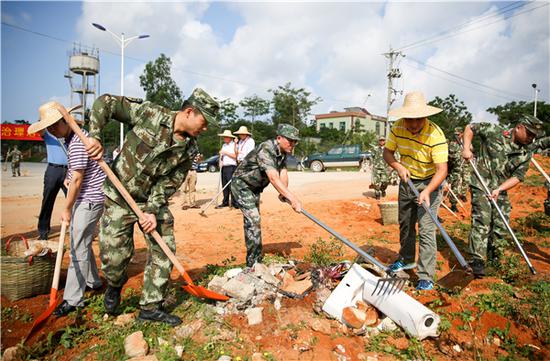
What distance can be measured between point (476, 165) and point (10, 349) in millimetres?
5385

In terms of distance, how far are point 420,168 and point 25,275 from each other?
436 centimetres

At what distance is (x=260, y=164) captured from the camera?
4.03m

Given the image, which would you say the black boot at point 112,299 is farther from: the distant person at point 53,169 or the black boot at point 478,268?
the black boot at point 478,268

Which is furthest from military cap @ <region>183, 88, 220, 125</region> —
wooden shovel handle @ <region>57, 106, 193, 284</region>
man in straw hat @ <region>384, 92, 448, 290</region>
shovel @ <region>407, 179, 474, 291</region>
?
shovel @ <region>407, 179, 474, 291</region>

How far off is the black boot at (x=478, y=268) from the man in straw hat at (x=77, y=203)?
4.36m

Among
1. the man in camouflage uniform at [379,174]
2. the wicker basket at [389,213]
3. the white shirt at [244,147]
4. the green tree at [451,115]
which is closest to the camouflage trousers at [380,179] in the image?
the man in camouflage uniform at [379,174]

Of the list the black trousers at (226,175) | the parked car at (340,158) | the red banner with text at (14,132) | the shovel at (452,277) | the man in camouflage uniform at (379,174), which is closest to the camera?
the shovel at (452,277)

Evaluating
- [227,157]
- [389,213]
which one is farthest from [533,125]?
[227,157]

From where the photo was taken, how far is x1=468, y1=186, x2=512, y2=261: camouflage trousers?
14.0ft

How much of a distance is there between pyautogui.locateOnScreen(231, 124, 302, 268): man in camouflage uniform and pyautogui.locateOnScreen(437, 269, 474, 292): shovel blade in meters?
1.89

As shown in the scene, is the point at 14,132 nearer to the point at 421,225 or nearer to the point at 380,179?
the point at 380,179

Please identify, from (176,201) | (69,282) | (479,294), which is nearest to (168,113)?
(69,282)

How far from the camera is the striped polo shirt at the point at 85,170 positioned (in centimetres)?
322

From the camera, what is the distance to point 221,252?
5.49 meters
